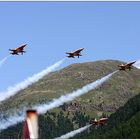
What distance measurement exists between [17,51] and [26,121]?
102884 mm

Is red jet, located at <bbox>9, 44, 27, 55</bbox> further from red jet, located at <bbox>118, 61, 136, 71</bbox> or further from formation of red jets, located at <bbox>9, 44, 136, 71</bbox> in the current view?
red jet, located at <bbox>118, 61, 136, 71</bbox>

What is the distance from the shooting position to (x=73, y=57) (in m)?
128

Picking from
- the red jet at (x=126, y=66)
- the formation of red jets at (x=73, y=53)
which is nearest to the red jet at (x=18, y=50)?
the formation of red jets at (x=73, y=53)

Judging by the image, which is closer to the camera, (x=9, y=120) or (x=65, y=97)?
(x=65, y=97)

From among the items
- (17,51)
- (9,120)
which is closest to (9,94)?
(9,120)

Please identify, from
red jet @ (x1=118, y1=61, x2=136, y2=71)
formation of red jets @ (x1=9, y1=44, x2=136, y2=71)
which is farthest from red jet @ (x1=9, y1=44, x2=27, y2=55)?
red jet @ (x1=118, y1=61, x2=136, y2=71)

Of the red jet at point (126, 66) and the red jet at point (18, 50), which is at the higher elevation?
the red jet at point (18, 50)

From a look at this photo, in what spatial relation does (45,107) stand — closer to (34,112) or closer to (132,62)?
(132,62)

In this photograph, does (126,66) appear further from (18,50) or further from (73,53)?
(18,50)

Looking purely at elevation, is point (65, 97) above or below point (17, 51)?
below

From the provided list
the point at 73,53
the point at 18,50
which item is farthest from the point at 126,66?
the point at 18,50

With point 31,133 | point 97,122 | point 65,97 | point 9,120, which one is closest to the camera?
point 31,133

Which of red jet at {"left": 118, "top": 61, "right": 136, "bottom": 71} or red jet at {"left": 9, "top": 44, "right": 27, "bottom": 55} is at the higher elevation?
red jet at {"left": 9, "top": 44, "right": 27, "bottom": 55}

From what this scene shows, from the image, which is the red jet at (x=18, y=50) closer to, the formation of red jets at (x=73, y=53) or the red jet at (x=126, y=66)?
the formation of red jets at (x=73, y=53)
